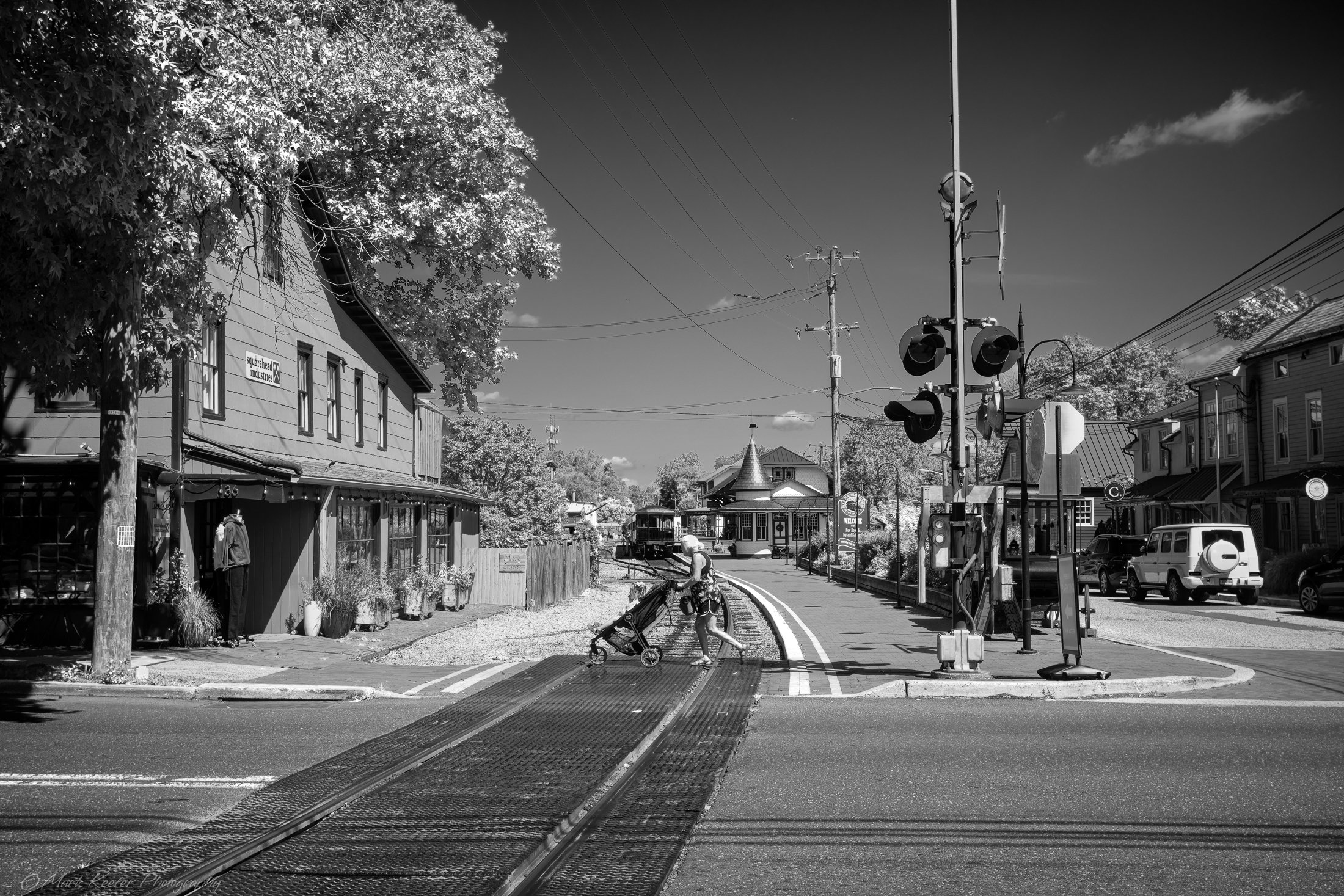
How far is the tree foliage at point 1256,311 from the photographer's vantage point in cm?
7269

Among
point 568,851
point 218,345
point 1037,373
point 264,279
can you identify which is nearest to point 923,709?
point 568,851

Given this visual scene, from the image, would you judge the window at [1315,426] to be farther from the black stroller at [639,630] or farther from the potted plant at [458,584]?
the black stroller at [639,630]

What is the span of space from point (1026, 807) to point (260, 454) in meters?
13.6

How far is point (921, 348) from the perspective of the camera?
47.2 ft

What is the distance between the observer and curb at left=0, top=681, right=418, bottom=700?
11836mm

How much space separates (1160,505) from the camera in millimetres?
51562

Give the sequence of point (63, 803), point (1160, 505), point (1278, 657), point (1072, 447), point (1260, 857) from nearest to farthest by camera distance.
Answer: point (1260, 857) < point (63, 803) < point (1072, 447) < point (1278, 657) < point (1160, 505)

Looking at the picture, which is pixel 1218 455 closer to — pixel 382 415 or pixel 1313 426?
pixel 1313 426

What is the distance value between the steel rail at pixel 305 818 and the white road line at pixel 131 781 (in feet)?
2.42

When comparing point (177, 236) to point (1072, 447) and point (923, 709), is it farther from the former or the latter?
point (1072, 447)

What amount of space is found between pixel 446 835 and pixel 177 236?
325 inches

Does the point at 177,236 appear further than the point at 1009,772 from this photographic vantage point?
Yes

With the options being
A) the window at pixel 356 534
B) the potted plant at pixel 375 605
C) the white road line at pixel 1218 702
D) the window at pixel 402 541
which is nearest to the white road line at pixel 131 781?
the white road line at pixel 1218 702

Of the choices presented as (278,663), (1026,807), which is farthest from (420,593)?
(1026,807)
